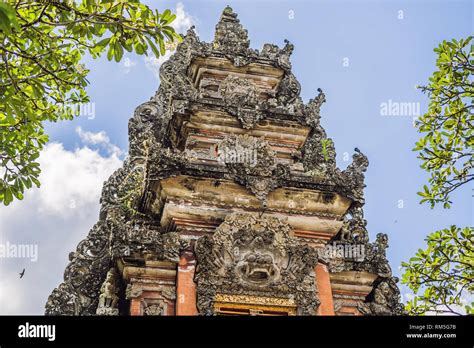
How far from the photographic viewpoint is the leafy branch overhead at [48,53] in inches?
300

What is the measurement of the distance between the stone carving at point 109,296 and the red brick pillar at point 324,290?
13.1 ft

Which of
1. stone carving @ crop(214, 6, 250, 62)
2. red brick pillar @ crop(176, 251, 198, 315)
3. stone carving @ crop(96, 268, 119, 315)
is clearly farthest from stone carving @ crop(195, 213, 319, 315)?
stone carving @ crop(214, 6, 250, 62)

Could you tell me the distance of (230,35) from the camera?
1702cm

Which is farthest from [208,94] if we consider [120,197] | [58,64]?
[58,64]

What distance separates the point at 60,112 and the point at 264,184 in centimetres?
441

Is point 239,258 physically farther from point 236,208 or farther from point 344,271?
point 344,271

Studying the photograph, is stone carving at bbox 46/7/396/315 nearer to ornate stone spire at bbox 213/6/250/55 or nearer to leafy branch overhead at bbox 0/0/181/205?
ornate stone spire at bbox 213/6/250/55

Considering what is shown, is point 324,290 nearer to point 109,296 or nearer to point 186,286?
point 186,286

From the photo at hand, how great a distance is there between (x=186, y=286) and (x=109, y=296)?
4.83ft

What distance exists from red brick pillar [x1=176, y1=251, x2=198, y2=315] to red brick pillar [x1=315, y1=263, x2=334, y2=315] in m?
2.55

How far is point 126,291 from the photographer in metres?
10.7

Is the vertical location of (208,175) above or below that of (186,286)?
above

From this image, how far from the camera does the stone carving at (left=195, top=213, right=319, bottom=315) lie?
1105 centimetres

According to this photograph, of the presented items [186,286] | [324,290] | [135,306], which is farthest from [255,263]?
[135,306]
